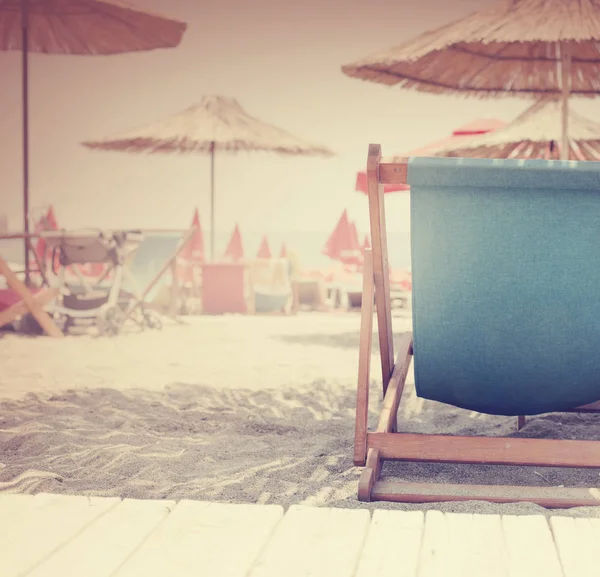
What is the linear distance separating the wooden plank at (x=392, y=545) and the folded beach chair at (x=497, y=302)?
0.32 metres

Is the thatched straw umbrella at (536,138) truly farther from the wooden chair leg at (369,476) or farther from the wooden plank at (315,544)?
the wooden plank at (315,544)

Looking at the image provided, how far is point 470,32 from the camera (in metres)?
3.27

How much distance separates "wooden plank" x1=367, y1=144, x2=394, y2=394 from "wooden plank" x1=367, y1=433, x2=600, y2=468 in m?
0.24

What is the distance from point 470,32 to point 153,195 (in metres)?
12.0

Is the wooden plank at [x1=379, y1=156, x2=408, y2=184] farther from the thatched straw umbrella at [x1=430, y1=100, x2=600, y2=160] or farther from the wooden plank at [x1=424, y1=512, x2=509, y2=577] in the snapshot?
the thatched straw umbrella at [x1=430, y1=100, x2=600, y2=160]

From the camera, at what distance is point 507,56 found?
4289mm

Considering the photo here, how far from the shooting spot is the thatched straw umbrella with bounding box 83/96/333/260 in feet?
23.7

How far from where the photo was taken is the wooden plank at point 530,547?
106 centimetres

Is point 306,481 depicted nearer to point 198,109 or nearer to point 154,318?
point 154,318

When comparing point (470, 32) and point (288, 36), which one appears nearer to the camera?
point (470, 32)

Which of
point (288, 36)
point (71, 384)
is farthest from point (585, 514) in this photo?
point (288, 36)

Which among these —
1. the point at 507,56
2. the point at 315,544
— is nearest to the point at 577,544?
the point at 315,544

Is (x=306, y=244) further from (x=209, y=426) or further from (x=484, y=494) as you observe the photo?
(x=484, y=494)

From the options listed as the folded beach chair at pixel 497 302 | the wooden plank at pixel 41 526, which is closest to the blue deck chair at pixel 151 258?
the folded beach chair at pixel 497 302
